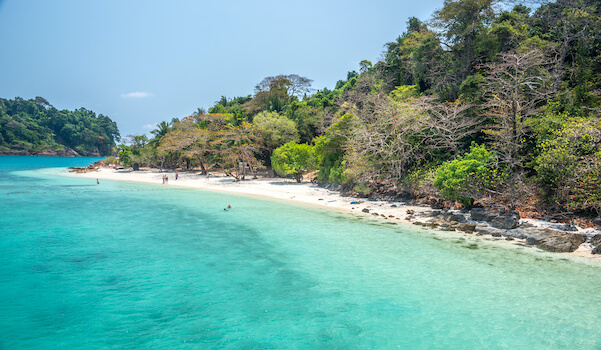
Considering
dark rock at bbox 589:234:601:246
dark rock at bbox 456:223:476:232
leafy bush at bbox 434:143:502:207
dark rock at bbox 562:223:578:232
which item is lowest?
dark rock at bbox 456:223:476:232

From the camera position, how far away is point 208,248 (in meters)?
11.8

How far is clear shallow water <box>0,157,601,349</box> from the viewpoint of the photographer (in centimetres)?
604

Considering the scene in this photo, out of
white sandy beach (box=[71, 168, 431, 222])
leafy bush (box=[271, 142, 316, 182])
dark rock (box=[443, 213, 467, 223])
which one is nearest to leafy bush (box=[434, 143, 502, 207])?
dark rock (box=[443, 213, 467, 223])

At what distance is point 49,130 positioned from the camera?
116 m

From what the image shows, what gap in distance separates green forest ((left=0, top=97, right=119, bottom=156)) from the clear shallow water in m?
117

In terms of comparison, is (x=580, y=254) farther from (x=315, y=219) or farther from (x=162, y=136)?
(x=162, y=136)

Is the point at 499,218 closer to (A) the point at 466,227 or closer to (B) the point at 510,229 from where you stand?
(B) the point at 510,229

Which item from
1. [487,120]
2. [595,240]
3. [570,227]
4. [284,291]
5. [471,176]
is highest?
[487,120]

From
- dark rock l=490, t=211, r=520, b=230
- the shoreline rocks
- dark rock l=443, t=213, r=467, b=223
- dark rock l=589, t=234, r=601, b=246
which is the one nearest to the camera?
dark rock l=589, t=234, r=601, b=246

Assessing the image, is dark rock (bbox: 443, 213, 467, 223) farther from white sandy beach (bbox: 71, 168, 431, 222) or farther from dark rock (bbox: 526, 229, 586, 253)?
dark rock (bbox: 526, 229, 586, 253)

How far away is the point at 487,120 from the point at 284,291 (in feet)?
52.7

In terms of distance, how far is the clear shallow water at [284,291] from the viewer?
19.8ft

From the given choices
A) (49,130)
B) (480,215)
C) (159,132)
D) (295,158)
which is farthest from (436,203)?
(49,130)

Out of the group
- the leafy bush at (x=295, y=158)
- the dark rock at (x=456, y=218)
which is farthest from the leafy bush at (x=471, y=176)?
the leafy bush at (x=295, y=158)
